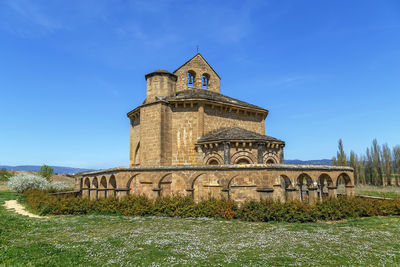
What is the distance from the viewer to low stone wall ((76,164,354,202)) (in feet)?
44.5

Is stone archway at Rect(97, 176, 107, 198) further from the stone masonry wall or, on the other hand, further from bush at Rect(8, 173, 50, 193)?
bush at Rect(8, 173, 50, 193)

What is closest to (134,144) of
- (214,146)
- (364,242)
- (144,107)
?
(144,107)

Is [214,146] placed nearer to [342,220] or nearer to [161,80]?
[161,80]

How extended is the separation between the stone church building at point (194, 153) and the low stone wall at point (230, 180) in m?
0.06

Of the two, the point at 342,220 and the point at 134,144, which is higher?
the point at 134,144

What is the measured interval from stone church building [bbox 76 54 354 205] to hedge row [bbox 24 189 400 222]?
1.23m

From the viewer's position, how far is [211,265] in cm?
616

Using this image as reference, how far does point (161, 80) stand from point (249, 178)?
10.3m

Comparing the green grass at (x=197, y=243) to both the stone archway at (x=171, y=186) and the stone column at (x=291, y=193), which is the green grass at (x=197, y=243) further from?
the stone archway at (x=171, y=186)

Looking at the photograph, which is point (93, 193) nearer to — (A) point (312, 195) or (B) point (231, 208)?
(B) point (231, 208)

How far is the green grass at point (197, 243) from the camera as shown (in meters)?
6.57

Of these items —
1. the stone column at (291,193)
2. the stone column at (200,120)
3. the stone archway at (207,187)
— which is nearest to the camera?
the stone column at (291,193)

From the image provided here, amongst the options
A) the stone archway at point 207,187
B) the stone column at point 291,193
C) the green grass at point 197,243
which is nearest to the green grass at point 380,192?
the stone column at point 291,193

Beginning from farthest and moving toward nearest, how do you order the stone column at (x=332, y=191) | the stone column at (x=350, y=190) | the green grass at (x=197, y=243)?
the stone column at (x=350, y=190) → the stone column at (x=332, y=191) → the green grass at (x=197, y=243)
